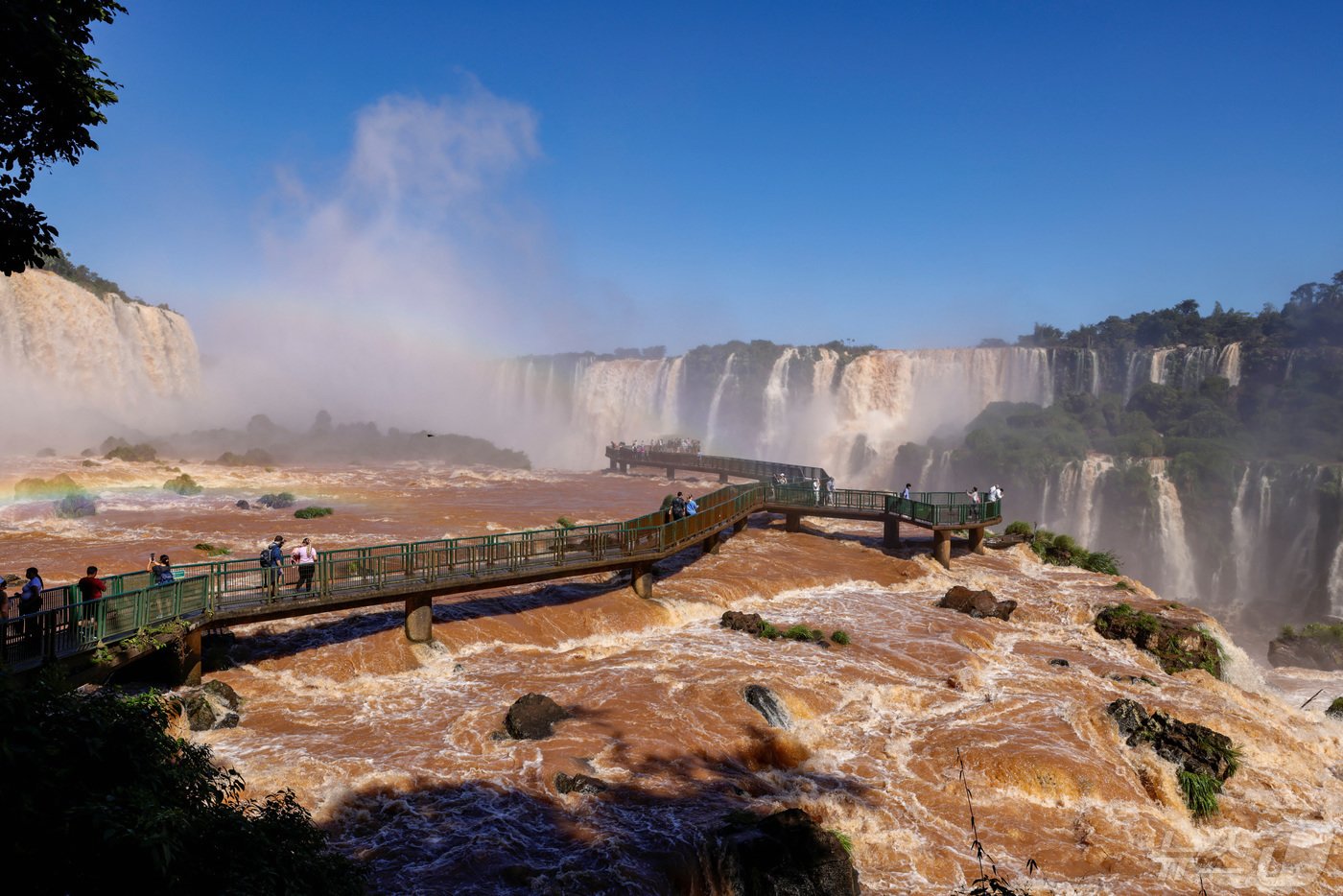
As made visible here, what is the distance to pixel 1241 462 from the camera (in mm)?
50594

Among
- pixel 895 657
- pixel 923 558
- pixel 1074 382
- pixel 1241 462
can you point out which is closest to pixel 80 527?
pixel 895 657

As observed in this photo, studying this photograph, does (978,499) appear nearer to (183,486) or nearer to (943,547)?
(943,547)

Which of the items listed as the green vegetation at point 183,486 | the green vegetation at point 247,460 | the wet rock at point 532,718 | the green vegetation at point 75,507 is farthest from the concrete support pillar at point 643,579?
the green vegetation at point 247,460

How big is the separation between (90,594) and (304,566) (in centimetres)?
389

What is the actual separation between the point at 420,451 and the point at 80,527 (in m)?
43.2

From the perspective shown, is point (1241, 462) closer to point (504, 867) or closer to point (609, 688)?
point (609, 688)

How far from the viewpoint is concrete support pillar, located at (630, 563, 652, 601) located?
73.1 ft

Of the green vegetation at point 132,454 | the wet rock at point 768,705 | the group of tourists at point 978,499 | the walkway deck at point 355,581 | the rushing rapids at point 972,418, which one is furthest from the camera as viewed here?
the green vegetation at point 132,454

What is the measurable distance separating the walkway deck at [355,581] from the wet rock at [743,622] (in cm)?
252

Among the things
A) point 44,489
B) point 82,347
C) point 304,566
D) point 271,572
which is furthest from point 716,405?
point 271,572

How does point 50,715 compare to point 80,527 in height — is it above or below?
above

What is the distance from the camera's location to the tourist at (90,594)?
12.1m

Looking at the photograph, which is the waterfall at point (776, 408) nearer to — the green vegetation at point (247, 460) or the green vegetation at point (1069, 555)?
the green vegetation at point (1069, 555)

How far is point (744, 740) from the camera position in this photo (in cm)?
1415
